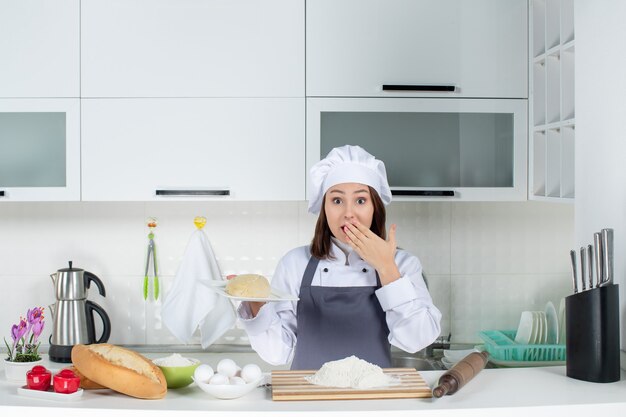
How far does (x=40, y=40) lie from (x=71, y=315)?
A: 922 mm

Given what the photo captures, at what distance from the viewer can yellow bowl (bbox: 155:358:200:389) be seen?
1.36 meters

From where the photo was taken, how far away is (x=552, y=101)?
2307 mm

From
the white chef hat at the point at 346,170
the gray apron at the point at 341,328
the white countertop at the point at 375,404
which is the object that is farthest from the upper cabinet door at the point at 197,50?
the white countertop at the point at 375,404

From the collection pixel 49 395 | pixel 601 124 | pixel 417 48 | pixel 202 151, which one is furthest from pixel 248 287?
→ pixel 417 48

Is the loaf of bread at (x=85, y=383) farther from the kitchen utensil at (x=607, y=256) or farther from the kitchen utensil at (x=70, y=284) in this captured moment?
the kitchen utensil at (x=70, y=284)

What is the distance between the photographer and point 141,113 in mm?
2381

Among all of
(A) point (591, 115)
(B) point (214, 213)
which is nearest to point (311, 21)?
(B) point (214, 213)

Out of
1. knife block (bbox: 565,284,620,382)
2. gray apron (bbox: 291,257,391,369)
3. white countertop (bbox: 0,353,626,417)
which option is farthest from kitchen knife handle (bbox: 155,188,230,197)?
knife block (bbox: 565,284,620,382)

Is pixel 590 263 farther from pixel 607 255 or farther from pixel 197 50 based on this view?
pixel 197 50

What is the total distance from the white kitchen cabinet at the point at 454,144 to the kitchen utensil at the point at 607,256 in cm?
96

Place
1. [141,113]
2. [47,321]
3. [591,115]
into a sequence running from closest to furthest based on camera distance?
[591,115]
[141,113]
[47,321]

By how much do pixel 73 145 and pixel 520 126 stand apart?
4.80 feet

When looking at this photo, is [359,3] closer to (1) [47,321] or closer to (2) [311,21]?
(2) [311,21]

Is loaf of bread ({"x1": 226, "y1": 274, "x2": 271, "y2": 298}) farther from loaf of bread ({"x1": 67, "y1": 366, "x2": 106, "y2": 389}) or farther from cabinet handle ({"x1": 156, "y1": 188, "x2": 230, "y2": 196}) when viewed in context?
cabinet handle ({"x1": 156, "y1": 188, "x2": 230, "y2": 196})
